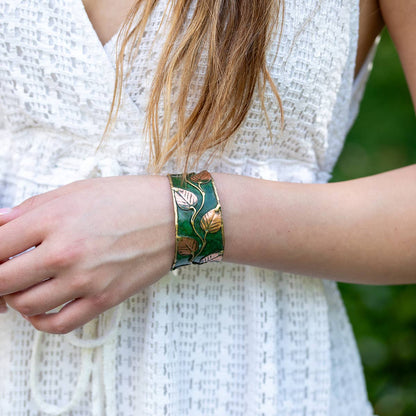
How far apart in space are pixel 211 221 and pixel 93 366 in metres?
0.33

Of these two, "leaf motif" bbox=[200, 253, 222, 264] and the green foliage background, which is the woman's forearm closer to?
"leaf motif" bbox=[200, 253, 222, 264]

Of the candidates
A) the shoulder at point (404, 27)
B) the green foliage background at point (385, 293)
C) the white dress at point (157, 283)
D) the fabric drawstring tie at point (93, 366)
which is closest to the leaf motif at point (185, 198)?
the white dress at point (157, 283)

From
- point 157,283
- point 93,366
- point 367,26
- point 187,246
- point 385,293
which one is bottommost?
point 385,293

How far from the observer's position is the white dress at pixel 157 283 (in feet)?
2.70

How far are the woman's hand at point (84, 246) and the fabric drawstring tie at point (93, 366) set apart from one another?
110mm

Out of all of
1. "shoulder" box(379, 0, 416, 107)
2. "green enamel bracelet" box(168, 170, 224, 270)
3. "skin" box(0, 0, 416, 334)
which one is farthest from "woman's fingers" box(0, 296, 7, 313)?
"shoulder" box(379, 0, 416, 107)

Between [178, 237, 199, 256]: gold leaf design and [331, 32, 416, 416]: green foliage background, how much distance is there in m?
1.55

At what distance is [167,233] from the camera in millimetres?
748

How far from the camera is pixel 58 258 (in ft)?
2.24

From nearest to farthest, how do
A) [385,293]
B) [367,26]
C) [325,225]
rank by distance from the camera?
[325,225] → [367,26] → [385,293]

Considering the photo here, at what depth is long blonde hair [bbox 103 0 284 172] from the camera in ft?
2.47

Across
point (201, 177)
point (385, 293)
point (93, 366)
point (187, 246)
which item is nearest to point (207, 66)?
point (201, 177)

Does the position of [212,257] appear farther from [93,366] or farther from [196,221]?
[93,366]

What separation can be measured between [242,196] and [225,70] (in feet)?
0.63
